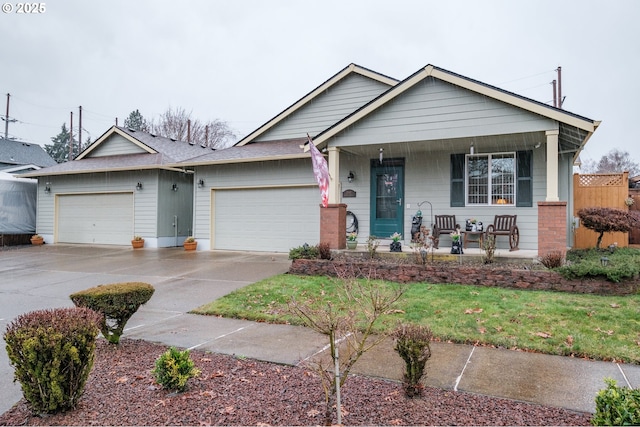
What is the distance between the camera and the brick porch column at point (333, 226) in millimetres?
9867

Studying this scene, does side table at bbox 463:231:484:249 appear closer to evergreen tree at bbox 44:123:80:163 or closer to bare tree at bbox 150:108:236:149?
bare tree at bbox 150:108:236:149

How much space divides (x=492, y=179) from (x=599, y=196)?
3740mm

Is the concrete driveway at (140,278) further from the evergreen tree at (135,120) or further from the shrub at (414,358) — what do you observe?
the evergreen tree at (135,120)

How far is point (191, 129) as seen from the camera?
38406 millimetres

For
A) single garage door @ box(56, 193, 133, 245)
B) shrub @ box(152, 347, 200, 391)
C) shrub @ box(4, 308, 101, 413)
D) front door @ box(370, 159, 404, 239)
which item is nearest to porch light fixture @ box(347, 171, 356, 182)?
front door @ box(370, 159, 404, 239)

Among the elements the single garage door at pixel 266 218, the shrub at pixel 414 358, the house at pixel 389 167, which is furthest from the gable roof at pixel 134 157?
the shrub at pixel 414 358

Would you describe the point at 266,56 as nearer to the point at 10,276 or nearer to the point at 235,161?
the point at 235,161

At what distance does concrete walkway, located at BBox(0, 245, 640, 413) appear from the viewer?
3479 mm

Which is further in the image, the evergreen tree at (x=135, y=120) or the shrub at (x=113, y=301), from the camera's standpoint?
the evergreen tree at (x=135, y=120)

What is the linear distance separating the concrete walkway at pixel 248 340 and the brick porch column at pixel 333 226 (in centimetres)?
137

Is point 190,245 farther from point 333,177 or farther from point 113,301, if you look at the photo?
point 113,301

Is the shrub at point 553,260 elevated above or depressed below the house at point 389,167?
below

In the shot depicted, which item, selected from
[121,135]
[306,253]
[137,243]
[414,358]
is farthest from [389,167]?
[121,135]

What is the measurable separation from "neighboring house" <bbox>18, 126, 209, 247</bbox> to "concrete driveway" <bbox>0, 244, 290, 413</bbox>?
4.74 feet
